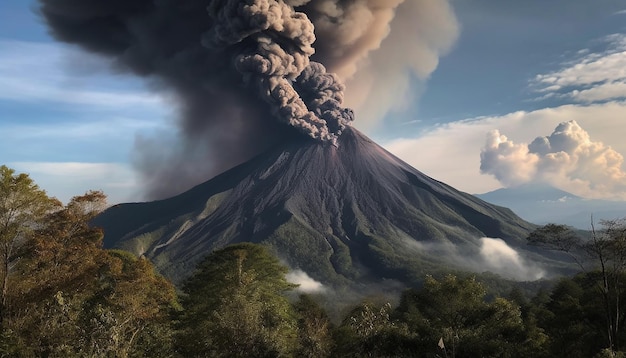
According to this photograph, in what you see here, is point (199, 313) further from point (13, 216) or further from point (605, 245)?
point (605, 245)

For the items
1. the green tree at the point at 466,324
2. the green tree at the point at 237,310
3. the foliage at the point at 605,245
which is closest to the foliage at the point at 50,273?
the green tree at the point at 237,310

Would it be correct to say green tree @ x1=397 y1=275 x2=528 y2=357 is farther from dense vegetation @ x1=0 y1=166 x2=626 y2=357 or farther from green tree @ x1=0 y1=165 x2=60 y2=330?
green tree @ x1=0 y1=165 x2=60 y2=330

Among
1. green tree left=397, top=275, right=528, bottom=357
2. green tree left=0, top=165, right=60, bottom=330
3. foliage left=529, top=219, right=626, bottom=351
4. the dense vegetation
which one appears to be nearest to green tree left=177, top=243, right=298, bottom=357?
the dense vegetation

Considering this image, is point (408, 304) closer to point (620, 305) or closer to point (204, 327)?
point (620, 305)

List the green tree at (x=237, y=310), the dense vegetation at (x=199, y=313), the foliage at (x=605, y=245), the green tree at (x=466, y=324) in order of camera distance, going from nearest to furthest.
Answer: the dense vegetation at (x=199, y=313)
the green tree at (x=237, y=310)
the foliage at (x=605, y=245)
the green tree at (x=466, y=324)

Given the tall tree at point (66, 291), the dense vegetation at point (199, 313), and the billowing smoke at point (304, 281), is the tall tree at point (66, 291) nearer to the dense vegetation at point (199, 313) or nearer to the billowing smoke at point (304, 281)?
the dense vegetation at point (199, 313)

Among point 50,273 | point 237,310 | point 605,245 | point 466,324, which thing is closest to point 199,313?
point 50,273

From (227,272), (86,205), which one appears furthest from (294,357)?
(227,272)
